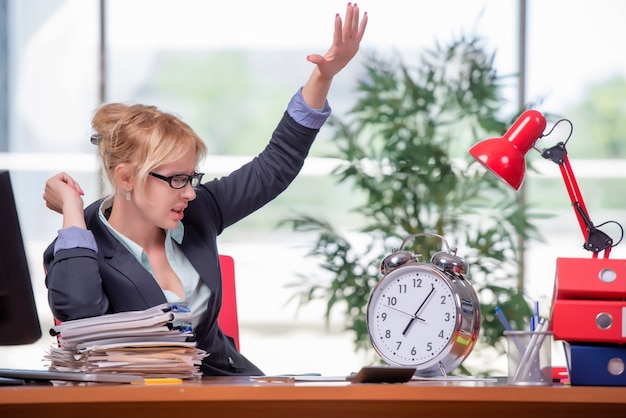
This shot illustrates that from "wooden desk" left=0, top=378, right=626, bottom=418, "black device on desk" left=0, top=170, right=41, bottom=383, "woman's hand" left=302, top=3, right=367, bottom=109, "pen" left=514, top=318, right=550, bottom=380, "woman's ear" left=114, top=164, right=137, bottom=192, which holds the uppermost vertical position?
"woman's hand" left=302, top=3, right=367, bottom=109

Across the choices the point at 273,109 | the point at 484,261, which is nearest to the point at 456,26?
the point at 273,109

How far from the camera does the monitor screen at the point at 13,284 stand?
1.74 m

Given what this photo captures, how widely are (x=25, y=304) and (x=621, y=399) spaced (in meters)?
1.09

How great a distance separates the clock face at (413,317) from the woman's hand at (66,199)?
0.68m

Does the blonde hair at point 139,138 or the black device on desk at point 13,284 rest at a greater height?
the blonde hair at point 139,138

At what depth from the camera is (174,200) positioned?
7.04 feet

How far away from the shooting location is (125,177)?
2.20 metres

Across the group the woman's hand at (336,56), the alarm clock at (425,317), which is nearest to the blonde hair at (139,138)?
the woman's hand at (336,56)

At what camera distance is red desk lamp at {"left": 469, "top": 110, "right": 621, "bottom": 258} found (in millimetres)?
1896

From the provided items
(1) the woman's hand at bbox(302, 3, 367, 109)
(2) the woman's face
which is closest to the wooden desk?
(2) the woman's face

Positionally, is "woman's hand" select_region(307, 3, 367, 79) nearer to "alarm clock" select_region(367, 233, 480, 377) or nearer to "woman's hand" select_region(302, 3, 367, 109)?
"woman's hand" select_region(302, 3, 367, 109)

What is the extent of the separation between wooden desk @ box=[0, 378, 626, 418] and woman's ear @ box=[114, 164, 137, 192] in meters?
0.68

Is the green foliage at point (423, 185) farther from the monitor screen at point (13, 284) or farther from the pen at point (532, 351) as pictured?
the monitor screen at point (13, 284)

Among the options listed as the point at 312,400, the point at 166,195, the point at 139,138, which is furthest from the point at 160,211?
the point at 312,400
